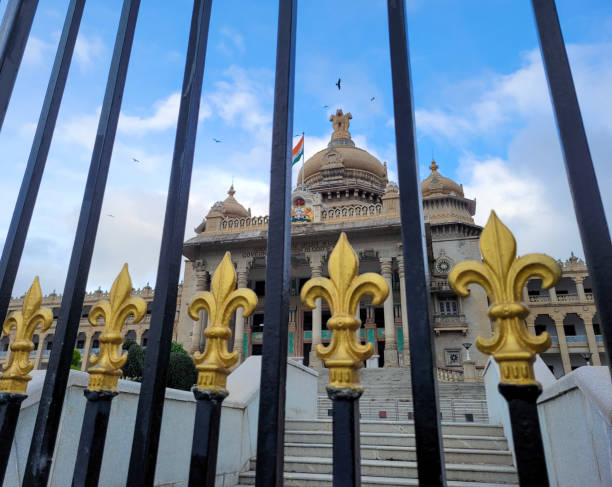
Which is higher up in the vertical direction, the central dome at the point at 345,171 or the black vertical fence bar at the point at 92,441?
the central dome at the point at 345,171

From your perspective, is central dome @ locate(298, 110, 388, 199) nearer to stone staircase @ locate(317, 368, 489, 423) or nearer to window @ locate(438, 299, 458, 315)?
window @ locate(438, 299, 458, 315)

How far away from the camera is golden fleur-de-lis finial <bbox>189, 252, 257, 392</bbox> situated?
52.6 inches

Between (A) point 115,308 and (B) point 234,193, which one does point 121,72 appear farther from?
(B) point 234,193

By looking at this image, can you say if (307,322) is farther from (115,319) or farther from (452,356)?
(115,319)

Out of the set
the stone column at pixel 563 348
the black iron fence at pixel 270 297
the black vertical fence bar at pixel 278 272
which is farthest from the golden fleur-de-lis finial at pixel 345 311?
the stone column at pixel 563 348

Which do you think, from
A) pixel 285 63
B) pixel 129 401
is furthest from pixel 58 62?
pixel 129 401

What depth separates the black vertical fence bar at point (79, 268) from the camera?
1446 millimetres

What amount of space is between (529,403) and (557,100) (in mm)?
824

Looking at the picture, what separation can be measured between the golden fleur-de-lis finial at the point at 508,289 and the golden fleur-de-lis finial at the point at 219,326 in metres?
0.64

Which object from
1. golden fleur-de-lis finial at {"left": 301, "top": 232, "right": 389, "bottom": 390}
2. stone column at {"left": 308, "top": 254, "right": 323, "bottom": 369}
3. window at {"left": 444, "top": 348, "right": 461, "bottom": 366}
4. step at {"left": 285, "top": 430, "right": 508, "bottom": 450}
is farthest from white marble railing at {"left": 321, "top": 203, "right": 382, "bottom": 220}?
golden fleur-de-lis finial at {"left": 301, "top": 232, "right": 389, "bottom": 390}

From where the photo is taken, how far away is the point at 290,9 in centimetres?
170

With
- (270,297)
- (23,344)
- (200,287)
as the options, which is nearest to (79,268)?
(23,344)

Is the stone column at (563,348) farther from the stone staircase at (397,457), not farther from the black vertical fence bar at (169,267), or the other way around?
the black vertical fence bar at (169,267)

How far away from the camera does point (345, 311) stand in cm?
121
